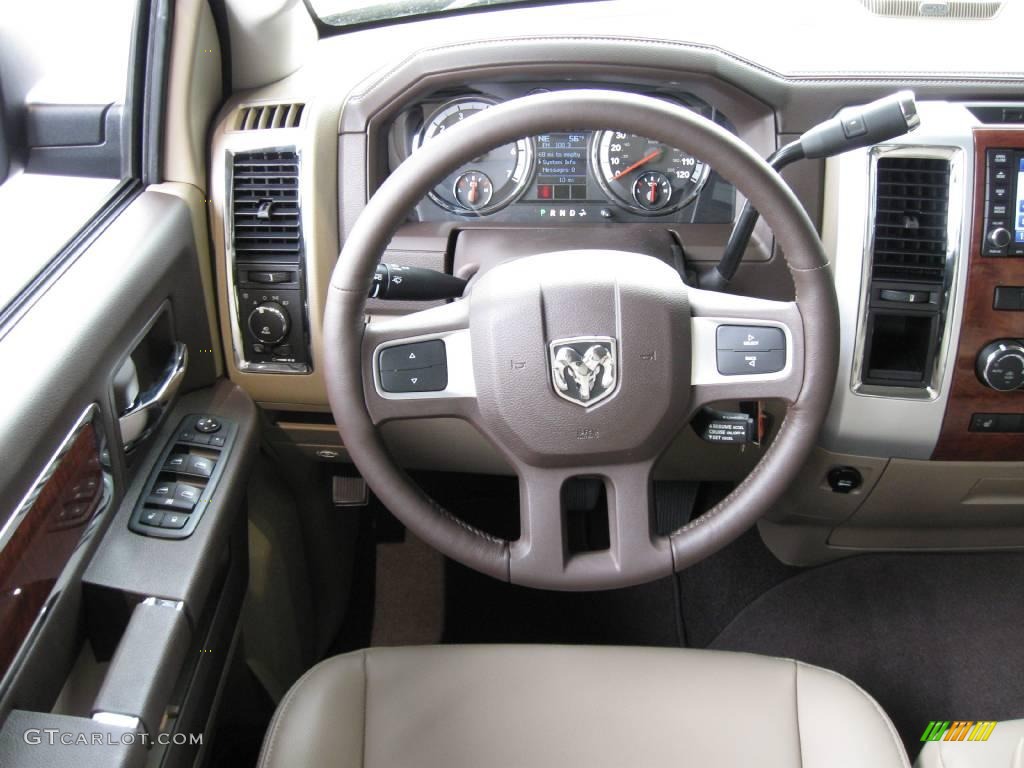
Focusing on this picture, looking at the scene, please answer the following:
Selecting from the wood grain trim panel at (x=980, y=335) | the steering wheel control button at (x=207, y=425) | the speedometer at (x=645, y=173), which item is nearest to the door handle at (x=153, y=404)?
the steering wheel control button at (x=207, y=425)

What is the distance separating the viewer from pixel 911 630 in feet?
5.56

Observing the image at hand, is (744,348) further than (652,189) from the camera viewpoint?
No

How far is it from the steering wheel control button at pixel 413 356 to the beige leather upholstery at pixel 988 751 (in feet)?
2.41

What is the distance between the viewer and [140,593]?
1.01m

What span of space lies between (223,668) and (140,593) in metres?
0.29

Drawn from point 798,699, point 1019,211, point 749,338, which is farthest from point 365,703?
point 1019,211

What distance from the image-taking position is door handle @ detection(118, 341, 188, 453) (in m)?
1.12

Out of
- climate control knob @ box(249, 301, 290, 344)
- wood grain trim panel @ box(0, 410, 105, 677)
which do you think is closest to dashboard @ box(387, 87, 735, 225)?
climate control knob @ box(249, 301, 290, 344)

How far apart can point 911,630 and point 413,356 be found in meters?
1.21

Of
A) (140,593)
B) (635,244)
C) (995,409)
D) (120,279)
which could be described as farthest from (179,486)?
(995,409)

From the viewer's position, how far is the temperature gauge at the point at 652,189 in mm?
1351

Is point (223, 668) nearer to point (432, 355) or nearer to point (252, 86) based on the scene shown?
point (432, 355)

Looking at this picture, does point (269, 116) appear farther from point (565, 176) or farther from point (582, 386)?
point (582, 386)

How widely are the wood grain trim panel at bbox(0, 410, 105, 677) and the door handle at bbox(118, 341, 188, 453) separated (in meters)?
0.10
